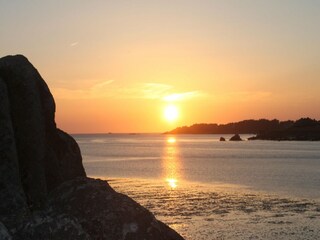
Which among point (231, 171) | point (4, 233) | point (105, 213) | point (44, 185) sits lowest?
point (231, 171)

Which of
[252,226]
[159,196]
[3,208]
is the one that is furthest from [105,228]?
[159,196]

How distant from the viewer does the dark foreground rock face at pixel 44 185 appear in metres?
7.88

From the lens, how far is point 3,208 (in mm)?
8469

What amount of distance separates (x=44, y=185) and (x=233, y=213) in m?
18.1

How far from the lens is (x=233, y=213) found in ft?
87.0

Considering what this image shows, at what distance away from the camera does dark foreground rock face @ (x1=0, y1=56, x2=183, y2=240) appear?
7879 millimetres

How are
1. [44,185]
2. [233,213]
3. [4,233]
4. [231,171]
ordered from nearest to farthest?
[4,233]
[44,185]
[233,213]
[231,171]

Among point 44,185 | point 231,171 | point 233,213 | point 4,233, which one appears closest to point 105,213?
point 4,233

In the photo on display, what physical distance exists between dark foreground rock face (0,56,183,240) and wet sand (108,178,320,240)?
11828 millimetres

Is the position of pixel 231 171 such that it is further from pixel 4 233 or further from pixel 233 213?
pixel 4 233

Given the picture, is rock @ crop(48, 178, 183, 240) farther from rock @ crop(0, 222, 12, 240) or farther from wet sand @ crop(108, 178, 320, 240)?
wet sand @ crop(108, 178, 320, 240)

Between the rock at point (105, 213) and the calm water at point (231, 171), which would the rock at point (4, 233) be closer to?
the rock at point (105, 213)

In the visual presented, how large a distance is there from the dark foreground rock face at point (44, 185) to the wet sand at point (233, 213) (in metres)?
11.8

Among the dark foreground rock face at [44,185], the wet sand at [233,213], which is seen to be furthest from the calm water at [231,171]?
the dark foreground rock face at [44,185]
